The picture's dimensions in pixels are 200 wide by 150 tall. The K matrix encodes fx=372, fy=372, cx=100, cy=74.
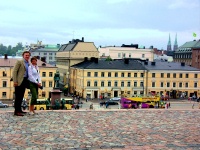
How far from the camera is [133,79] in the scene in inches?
2422

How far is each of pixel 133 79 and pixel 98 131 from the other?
169ft

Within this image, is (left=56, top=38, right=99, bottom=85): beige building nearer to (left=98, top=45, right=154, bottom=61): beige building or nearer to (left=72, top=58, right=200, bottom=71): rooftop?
(left=72, top=58, right=200, bottom=71): rooftop

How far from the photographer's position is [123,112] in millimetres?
14242

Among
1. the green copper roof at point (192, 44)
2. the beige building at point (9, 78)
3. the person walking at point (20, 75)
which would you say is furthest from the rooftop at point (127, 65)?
the person walking at point (20, 75)

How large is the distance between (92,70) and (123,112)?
149 ft

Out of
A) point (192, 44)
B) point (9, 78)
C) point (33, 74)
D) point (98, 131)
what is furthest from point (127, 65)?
point (98, 131)

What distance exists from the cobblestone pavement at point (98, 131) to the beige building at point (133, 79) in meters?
46.0

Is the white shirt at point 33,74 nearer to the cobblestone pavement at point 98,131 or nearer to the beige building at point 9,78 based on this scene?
the cobblestone pavement at point 98,131

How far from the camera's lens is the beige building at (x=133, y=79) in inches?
2363

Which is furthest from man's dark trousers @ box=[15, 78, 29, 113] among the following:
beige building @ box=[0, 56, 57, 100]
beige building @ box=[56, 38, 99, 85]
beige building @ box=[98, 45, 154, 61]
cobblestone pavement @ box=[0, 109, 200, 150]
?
beige building @ box=[98, 45, 154, 61]

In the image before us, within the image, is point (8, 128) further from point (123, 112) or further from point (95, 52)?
point (95, 52)

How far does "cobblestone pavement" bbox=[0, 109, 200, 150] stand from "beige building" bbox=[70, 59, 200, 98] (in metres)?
46.0

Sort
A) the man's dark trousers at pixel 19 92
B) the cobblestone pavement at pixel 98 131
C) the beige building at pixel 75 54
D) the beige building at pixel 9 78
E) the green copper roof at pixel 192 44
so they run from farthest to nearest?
1. the green copper roof at pixel 192 44
2. the beige building at pixel 75 54
3. the beige building at pixel 9 78
4. the man's dark trousers at pixel 19 92
5. the cobblestone pavement at pixel 98 131

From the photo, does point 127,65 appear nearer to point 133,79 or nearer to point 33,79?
point 133,79
